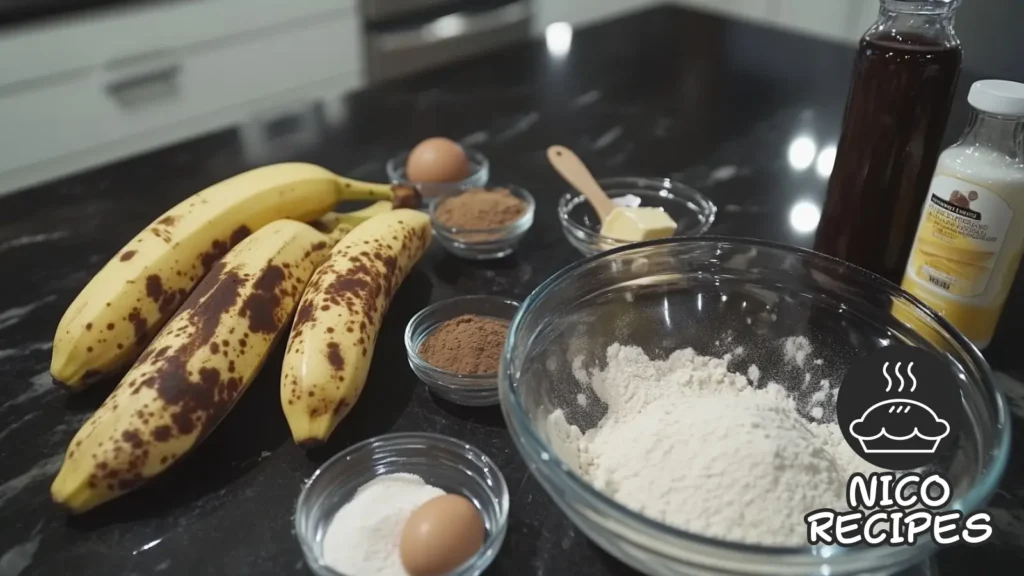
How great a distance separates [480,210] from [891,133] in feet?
1.68

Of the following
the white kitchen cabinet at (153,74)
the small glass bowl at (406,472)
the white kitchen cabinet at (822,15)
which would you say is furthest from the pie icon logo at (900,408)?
the white kitchen cabinet at (822,15)

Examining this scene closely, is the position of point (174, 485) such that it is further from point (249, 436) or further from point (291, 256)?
point (291, 256)

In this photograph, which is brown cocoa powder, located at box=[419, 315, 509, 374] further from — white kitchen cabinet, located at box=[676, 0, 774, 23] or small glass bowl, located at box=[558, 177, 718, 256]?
white kitchen cabinet, located at box=[676, 0, 774, 23]

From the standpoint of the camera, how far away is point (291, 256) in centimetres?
86

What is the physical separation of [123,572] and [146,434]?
0.11 meters

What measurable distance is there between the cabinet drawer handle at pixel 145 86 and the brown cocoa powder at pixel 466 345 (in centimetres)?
155

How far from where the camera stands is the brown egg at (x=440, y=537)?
595 mm

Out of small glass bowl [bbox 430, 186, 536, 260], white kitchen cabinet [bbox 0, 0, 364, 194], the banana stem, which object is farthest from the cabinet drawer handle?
small glass bowl [bbox 430, 186, 536, 260]

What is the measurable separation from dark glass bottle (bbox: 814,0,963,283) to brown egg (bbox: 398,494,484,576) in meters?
0.56

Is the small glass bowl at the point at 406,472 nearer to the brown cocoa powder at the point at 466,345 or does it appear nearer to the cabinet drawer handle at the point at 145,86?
the brown cocoa powder at the point at 466,345

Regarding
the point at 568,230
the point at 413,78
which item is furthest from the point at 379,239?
the point at 413,78

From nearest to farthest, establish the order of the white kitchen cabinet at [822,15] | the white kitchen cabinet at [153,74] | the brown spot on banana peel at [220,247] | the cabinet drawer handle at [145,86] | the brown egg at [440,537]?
the brown egg at [440,537] < the brown spot on banana peel at [220,247] < the white kitchen cabinet at [153,74] < the cabinet drawer handle at [145,86] < the white kitchen cabinet at [822,15]

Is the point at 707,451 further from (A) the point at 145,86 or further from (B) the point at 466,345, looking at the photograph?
(A) the point at 145,86

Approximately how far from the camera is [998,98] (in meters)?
0.70
